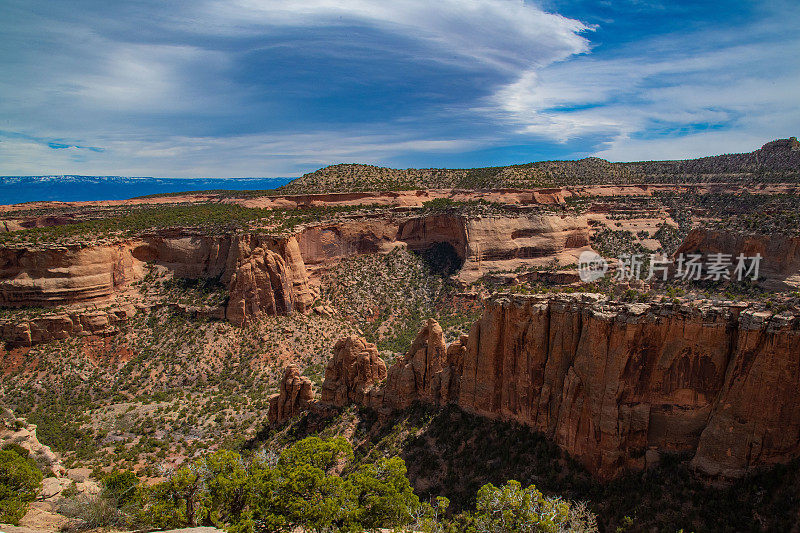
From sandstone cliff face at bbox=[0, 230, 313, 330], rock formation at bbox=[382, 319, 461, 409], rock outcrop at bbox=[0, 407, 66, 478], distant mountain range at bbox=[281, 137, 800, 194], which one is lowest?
rock outcrop at bbox=[0, 407, 66, 478]

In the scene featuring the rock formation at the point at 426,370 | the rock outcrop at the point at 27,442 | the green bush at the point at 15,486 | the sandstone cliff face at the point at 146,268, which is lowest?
the rock outcrop at the point at 27,442

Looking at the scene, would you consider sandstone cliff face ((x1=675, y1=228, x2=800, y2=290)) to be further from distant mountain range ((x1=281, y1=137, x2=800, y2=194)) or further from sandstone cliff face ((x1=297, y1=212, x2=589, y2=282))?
distant mountain range ((x1=281, y1=137, x2=800, y2=194))

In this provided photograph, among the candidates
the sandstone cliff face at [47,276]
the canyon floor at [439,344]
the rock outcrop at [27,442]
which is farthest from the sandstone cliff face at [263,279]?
the rock outcrop at [27,442]

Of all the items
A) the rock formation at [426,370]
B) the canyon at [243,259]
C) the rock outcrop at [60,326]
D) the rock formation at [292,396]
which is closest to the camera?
the rock formation at [426,370]

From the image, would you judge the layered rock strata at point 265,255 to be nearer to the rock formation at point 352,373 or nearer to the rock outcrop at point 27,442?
the rock outcrop at point 27,442

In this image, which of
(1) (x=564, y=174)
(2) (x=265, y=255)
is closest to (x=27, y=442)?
(2) (x=265, y=255)

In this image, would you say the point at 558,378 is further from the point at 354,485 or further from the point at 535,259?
the point at 535,259

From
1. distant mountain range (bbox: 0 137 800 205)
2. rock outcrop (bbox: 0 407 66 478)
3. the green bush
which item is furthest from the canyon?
the green bush
